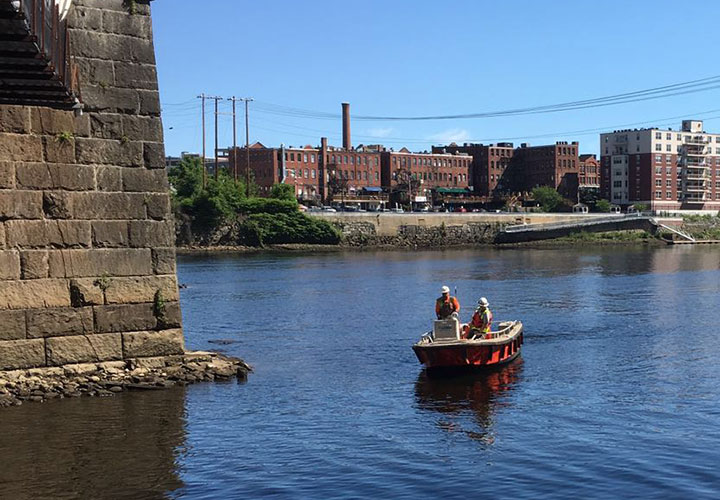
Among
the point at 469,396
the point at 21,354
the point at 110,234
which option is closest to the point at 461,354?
the point at 469,396

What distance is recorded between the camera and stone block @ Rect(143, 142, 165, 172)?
25.9m

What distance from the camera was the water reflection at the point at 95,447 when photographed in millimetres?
19031

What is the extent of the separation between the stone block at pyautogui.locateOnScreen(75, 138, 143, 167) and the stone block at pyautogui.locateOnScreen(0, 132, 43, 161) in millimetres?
995

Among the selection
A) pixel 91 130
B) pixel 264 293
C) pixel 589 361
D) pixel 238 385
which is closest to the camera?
pixel 91 130

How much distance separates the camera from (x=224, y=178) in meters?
136

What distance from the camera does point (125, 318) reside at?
25.2 metres

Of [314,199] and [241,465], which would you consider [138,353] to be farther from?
[314,199]

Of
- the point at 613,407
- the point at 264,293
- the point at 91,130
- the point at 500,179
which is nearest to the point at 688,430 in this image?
the point at 613,407

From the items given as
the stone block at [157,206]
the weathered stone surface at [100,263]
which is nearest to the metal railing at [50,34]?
the stone block at [157,206]

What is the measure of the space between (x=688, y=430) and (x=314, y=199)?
142045 mm

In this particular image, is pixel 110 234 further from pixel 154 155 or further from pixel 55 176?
pixel 154 155

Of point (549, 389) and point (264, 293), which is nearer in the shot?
point (549, 389)

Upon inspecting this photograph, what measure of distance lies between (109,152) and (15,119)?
8.11ft

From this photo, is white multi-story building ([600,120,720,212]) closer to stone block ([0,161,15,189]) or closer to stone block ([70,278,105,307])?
stone block ([70,278,105,307])
